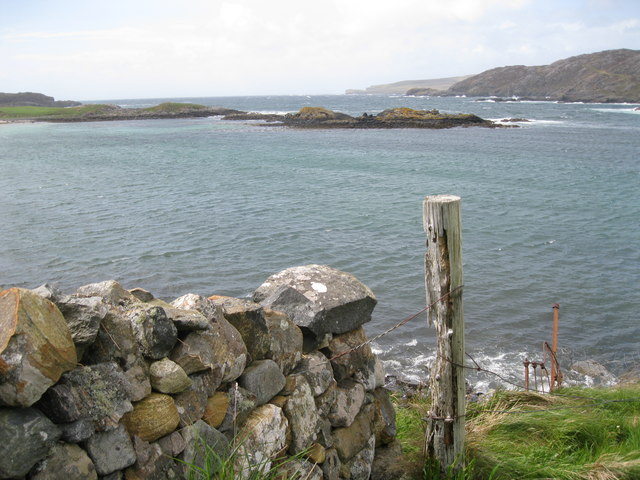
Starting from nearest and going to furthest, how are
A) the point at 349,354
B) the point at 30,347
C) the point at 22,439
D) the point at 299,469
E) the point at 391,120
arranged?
the point at 22,439 → the point at 30,347 → the point at 299,469 → the point at 349,354 → the point at 391,120

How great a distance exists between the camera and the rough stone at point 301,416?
441 centimetres

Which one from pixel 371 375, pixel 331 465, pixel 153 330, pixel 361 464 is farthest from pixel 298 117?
pixel 153 330

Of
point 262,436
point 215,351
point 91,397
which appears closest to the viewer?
point 91,397

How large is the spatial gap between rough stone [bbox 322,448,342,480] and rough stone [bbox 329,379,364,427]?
0.85 ft

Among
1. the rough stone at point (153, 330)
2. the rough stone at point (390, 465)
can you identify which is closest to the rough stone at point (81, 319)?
the rough stone at point (153, 330)

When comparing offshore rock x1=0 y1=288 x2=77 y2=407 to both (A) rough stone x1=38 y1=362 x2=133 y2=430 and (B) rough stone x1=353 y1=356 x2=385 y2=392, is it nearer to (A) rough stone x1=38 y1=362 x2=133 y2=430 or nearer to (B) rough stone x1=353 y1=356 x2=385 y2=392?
(A) rough stone x1=38 y1=362 x2=133 y2=430

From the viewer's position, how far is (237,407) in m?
4.11

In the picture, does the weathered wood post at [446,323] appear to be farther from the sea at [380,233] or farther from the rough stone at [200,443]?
the rough stone at [200,443]

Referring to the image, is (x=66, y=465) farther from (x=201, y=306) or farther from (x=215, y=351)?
(x=201, y=306)

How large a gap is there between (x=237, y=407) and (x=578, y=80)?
576 ft

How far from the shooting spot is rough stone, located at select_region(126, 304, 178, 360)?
3.64m

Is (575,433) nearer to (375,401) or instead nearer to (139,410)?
(375,401)

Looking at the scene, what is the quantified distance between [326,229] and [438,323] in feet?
49.2

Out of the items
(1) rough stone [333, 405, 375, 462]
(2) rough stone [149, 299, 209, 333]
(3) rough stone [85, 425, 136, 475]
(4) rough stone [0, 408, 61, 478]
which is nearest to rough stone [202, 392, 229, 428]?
(2) rough stone [149, 299, 209, 333]
